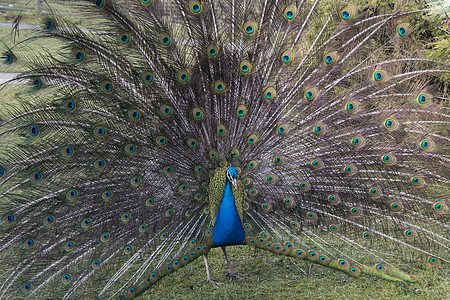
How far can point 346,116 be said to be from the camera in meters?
3.33

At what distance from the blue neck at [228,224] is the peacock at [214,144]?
13 millimetres

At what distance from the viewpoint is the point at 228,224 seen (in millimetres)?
3297

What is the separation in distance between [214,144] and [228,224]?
71cm

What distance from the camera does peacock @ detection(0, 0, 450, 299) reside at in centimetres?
287

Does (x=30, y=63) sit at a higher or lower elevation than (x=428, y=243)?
higher

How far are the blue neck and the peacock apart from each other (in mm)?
13

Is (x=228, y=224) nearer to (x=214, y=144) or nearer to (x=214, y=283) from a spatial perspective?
(x=214, y=144)

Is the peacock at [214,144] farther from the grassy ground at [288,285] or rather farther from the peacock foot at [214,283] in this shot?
the peacock foot at [214,283]

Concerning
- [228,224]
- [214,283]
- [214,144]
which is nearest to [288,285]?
[214,283]

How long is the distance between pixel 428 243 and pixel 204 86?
7.89 feet

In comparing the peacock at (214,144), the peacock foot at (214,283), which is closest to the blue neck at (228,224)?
the peacock at (214,144)

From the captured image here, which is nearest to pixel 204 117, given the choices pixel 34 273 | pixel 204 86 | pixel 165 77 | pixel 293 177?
pixel 204 86

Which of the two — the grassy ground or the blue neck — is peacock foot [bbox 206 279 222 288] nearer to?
the grassy ground

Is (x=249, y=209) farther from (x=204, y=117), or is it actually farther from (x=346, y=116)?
(x=346, y=116)
